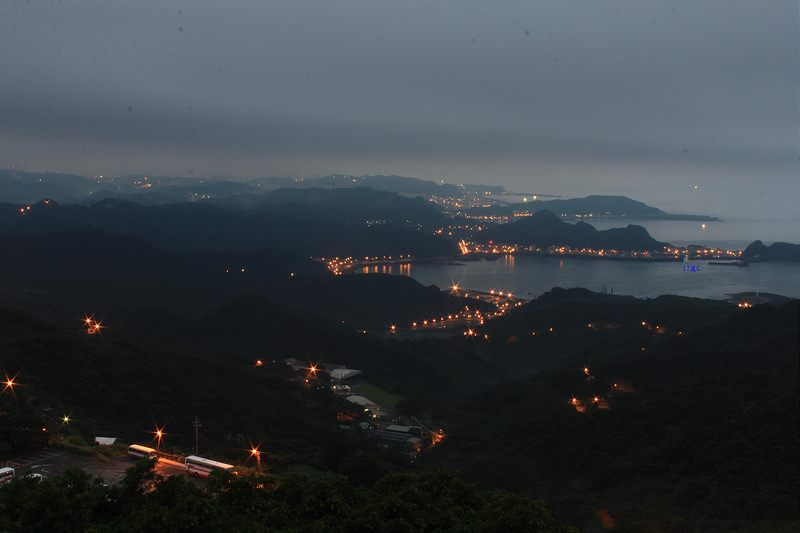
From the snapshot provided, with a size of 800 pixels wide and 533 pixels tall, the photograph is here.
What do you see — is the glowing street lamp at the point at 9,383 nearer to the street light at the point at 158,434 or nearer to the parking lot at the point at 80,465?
the street light at the point at 158,434

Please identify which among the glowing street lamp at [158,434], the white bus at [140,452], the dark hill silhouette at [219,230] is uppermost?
the dark hill silhouette at [219,230]

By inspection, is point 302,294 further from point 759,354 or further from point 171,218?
point 171,218

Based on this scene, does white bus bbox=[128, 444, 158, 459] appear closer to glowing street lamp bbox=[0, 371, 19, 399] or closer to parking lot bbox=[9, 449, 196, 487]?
parking lot bbox=[9, 449, 196, 487]

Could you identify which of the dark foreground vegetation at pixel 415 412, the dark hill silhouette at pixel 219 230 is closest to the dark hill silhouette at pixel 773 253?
the dark hill silhouette at pixel 219 230

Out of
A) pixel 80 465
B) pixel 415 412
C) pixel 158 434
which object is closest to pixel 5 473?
pixel 80 465

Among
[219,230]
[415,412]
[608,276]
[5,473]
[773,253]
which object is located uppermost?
[773,253]

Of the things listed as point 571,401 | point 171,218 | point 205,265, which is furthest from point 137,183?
point 571,401

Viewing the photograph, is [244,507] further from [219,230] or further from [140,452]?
[219,230]

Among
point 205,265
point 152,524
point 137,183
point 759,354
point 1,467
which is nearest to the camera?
point 152,524
